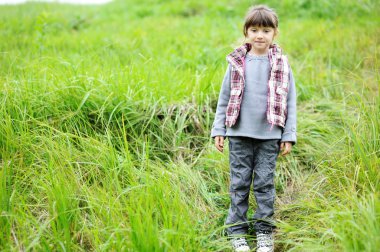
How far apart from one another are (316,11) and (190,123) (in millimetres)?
5228

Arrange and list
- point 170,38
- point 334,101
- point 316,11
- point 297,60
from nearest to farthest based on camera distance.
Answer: point 334,101 → point 297,60 → point 170,38 → point 316,11

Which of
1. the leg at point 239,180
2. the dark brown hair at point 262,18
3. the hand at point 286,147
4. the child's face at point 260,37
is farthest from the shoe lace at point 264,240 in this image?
the dark brown hair at point 262,18

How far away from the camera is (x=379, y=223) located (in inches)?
77.9

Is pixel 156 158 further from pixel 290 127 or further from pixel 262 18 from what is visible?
pixel 262 18

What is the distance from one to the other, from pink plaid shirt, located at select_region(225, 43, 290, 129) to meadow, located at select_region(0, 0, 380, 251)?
1.98ft

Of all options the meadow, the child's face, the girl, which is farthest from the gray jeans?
the child's face

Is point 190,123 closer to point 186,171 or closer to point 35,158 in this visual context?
point 186,171

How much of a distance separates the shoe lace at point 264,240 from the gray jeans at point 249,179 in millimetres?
51

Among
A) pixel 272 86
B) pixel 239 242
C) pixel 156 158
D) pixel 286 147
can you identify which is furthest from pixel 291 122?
pixel 156 158

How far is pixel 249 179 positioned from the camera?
2641 millimetres

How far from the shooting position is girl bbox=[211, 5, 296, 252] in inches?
99.0

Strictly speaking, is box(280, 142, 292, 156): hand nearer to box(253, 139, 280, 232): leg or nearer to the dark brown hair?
box(253, 139, 280, 232): leg

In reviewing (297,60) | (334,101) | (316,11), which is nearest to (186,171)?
(334,101)

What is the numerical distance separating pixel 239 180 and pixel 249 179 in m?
0.08
